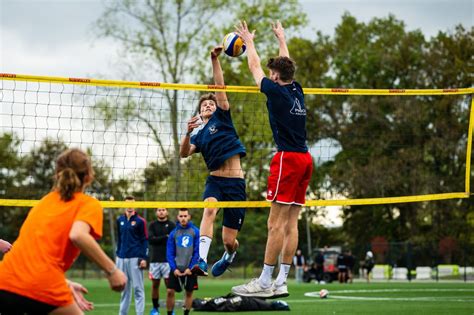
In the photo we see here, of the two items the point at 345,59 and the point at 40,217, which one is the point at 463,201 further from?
the point at 40,217

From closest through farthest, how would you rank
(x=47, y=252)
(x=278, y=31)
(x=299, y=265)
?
1. (x=47, y=252)
2. (x=278, y=31)
3. (x=299, y=265)

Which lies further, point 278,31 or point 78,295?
point 278,31

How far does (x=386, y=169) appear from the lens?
2092 inches

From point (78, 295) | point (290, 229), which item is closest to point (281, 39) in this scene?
point (290, 229)

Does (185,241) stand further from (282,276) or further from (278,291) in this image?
(278,291)

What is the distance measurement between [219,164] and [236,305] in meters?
7.71

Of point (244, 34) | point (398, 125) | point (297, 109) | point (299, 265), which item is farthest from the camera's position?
point (398, 125)

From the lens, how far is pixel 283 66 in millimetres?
10797

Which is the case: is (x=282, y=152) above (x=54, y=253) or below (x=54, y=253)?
above

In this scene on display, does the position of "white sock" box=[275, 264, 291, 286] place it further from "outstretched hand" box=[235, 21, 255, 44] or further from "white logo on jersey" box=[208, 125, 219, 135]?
"outstretched hand" box=[235, 21, 255, 44]

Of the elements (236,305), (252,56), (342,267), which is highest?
(252,56)

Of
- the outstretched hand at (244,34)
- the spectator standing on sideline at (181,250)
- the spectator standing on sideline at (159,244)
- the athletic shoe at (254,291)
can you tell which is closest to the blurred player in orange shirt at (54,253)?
the athletic shoe at (254,291)

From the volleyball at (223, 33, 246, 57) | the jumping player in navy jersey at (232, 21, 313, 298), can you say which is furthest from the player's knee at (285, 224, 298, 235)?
the volleyball at (223, 33, 246, 57)

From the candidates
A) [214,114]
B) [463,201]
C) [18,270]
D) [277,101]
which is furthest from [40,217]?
[463,201]
